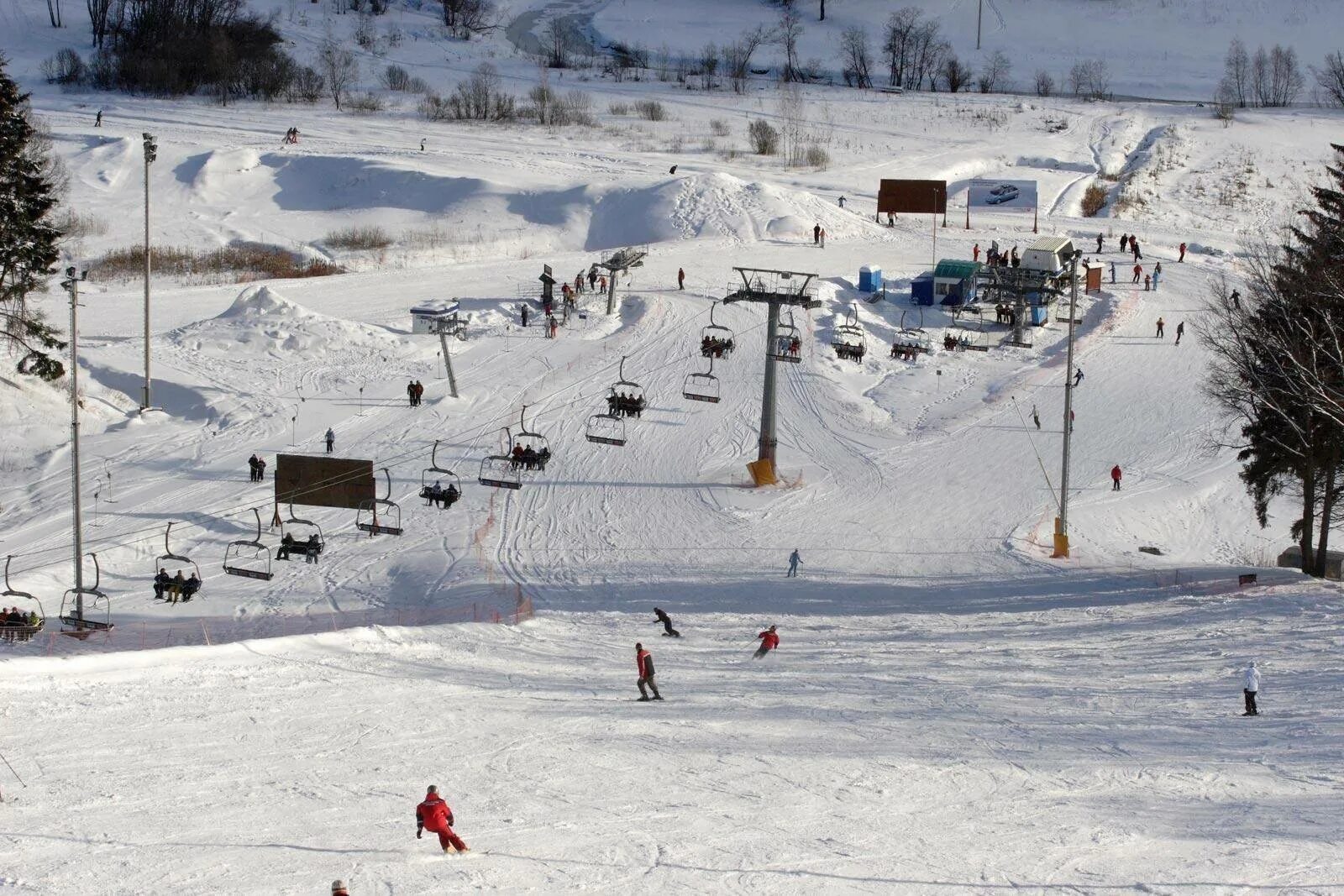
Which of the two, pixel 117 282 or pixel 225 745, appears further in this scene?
pixel 117 282

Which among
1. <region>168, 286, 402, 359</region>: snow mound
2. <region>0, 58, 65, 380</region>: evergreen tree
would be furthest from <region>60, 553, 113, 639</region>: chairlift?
<region>168, 286, 402, 359</region>: snow mound

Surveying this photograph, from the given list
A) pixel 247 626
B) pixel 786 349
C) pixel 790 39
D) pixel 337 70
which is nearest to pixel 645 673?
pixel 247 626

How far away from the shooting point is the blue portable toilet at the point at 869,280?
60.0 meters

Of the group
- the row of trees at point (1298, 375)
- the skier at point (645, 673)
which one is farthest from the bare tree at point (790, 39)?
the skier at point (645, 673)

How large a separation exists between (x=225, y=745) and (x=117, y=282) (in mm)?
48310

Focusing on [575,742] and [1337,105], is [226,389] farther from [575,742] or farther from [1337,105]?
[1337,105]

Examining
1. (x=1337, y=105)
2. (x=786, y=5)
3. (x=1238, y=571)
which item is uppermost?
(x=786, y=5)

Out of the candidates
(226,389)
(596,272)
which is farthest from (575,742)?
(596,272)

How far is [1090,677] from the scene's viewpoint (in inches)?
922

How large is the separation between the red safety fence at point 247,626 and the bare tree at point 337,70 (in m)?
76.9

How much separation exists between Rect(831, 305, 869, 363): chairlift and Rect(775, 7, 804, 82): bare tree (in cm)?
6686

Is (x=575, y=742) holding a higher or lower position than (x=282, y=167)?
lower

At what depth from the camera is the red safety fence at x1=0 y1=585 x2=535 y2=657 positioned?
26.3 m

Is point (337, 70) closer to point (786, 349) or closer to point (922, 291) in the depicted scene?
point (922, 291)
